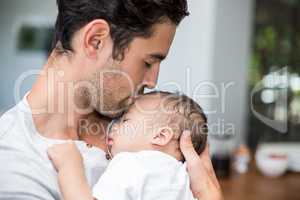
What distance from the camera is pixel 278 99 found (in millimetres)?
2607

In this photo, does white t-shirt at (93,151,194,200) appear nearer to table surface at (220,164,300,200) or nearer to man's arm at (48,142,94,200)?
man's arm at (48,142,94,200)

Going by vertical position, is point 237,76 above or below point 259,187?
above

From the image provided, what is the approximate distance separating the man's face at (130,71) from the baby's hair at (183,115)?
5 cm

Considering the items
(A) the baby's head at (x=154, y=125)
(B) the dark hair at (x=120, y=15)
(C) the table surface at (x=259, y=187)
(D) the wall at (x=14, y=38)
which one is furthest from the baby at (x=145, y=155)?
(D) the wall at (x=14, y=38)

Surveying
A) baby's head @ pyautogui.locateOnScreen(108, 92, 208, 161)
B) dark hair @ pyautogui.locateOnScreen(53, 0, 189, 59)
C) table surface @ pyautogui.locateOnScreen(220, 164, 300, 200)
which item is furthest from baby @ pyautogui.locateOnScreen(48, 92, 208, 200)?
table surface @ pyautogui.locateOnScreen(220, 164, 300, 200)

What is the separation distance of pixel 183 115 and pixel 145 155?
114 mm

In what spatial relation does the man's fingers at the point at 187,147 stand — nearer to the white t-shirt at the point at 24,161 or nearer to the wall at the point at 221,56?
the white t-shirt at the point at 24,161

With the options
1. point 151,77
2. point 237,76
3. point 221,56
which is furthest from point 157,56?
point 237,76

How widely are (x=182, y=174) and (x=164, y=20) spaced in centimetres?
29

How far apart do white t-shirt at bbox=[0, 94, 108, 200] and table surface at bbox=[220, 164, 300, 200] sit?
895mm

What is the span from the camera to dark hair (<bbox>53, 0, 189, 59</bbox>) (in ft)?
2.62

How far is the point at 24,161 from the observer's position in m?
0.76

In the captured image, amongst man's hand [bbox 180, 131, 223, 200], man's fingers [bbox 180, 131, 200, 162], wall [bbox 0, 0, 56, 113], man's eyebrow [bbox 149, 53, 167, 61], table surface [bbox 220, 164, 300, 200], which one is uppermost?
wall [bbox 0, 0, 56, 113]

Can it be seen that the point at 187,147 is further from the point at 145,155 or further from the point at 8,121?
the point at 8,121
